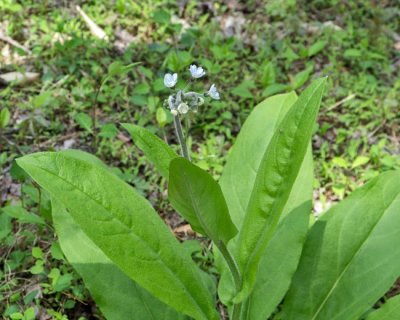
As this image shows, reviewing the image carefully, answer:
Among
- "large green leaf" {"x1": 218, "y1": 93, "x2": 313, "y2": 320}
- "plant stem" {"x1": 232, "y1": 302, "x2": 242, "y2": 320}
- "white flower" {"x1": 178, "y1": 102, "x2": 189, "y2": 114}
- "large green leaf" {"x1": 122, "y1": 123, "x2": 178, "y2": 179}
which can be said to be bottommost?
"plant stem" {"x1": 232, "y1": 302, "x2": 242, "y2": 320}

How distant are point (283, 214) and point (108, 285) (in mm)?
922

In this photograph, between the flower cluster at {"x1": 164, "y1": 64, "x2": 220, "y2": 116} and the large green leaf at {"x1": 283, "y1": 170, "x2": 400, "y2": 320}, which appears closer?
the flower cluster at {"x1": 164, "y1": 64, "x2": 220, "y2": 116}

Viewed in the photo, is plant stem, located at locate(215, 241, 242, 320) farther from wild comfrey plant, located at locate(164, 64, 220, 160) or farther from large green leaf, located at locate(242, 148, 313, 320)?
wild comfrey plant, located at locate(164, 64, 220, 160)

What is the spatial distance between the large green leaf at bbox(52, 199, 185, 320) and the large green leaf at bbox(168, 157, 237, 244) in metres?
0.64

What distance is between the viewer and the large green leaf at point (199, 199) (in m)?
1.78

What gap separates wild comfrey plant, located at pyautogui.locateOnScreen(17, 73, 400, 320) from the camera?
193 cm

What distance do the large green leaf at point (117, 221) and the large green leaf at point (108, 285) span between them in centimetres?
34

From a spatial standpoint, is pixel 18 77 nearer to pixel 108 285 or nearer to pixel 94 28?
pixel 94 28

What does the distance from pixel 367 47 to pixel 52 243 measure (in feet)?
10.7

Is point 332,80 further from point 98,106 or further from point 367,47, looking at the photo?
point 98,106

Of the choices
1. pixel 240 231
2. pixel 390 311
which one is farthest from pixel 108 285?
pixel 390 311

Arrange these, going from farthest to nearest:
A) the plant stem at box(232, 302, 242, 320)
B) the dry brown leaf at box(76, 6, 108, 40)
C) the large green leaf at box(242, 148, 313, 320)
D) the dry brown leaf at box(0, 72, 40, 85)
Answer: the dry brown leaf at box(76, 6, 108, 40) → the dry brown leaf at box(0, 72, 40, 85) → the large green leaf at box(242, 148, 313, 320) → the plant stem at box(232, 302, 242, 320)

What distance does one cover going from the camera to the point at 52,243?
9.85 feet

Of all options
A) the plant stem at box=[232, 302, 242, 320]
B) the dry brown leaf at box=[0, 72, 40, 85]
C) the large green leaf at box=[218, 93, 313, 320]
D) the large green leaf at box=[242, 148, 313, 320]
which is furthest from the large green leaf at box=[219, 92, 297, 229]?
the dry brown leaf at box=[0, 72, 40, 85]
